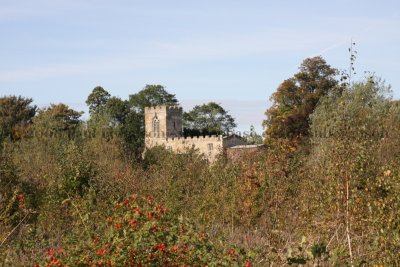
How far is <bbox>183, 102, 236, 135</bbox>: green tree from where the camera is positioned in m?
84.9

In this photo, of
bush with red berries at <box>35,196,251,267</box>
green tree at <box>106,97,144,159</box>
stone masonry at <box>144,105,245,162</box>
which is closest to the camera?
→ bush with red berries at <box>35,196,251,267</box>

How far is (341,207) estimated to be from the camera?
469 inches

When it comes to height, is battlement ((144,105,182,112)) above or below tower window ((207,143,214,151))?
above

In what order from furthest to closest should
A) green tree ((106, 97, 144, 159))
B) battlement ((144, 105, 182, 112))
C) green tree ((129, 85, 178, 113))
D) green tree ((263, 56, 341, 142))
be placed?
1. green tree ((129, 85, 178, 113))
2. battlement ((144, 105, 182, 112))
3. green tree ((106, 97, 144, 159))
4. green tree ((263, 56, 341, 142))

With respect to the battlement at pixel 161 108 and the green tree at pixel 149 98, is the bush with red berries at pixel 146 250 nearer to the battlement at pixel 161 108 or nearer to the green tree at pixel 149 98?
the battlement at pixel 161 108

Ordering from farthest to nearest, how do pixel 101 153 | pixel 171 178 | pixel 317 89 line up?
pixel 317 89 → pixel 101 153 → pixel 171 178

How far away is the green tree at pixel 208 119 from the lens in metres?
84.9

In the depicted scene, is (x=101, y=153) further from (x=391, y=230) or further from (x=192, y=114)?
(x=192, y=114)

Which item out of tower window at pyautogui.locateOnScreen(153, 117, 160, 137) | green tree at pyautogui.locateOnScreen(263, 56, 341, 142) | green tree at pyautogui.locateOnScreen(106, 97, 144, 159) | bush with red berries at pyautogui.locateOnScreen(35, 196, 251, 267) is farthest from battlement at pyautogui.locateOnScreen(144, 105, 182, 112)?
bush with red berries at pyautogui.locateOnScreen(35, 196, 251, 267)

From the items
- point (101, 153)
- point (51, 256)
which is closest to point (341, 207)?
point (51, 256)

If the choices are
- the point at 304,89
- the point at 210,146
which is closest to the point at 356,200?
the point at 304,89

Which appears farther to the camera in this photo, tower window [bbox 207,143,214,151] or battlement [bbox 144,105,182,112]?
battlement [bbox 144,105,182,112]

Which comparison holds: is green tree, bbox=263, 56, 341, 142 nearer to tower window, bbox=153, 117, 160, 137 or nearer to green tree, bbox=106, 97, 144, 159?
green tree, bbox=106, 97, 144, 159

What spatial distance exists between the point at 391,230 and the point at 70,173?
1484cm
